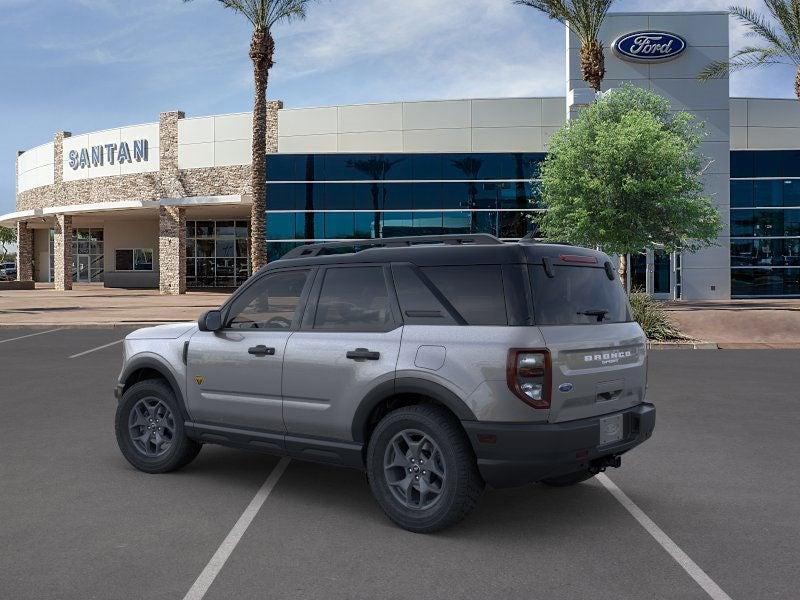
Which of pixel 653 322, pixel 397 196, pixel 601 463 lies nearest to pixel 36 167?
pixel 397 196

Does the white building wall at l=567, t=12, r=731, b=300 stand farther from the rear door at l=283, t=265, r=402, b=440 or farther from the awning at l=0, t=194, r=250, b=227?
the rear door at l=283, t=265, r=402, b=440

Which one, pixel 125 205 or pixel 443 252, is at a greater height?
pixel 125 205

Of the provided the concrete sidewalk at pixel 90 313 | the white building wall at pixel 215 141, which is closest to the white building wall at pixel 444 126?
the white building wall at pixel 215 141

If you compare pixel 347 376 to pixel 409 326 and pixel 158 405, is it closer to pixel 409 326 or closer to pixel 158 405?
pixel 409 326

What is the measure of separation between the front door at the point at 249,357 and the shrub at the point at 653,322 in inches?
534

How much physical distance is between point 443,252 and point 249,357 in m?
1.71

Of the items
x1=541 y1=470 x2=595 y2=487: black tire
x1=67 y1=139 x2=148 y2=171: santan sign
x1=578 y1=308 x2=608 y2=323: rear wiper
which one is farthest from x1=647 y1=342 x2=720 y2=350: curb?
x1=67 y1=139 x2=148 y2=171: santan sign

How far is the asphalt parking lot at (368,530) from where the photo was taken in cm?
406

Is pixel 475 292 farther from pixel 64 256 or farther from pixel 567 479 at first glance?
pixel 64 256

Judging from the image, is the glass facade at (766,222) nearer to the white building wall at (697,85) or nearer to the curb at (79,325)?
the white building wall at (697,85)

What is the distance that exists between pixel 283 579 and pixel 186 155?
1565 inches

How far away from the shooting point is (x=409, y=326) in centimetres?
502

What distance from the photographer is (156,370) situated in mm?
6508

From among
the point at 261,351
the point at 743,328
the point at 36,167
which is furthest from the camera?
the point at 36,167
